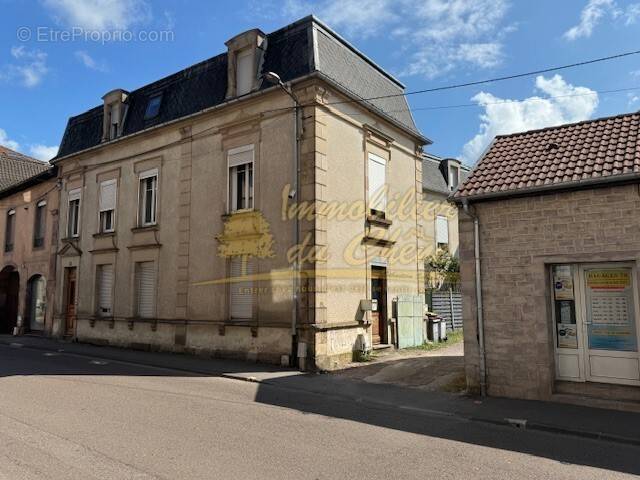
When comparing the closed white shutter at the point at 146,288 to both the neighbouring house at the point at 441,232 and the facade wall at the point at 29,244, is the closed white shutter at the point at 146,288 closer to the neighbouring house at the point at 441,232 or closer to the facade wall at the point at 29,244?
the facade wall at the point at 29,244

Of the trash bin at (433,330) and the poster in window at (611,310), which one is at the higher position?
the poster in window at (611,310)

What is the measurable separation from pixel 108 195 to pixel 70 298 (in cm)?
464

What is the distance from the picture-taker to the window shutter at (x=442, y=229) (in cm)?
2525

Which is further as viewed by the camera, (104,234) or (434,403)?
(104,234)

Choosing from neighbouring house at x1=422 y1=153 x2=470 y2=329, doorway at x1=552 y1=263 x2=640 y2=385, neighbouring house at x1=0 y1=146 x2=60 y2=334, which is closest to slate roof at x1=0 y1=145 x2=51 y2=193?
neighbouring house at x1=0 y1=146 x2=60 y2=334

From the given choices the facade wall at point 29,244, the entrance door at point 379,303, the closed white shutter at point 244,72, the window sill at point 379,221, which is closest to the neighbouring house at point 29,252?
the facade wall at point 29,244

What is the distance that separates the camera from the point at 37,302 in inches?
824

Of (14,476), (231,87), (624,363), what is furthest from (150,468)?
(231,87)

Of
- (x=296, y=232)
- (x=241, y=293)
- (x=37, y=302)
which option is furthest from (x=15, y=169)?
(x=296, y=232)

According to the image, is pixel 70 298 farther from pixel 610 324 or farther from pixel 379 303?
pixel 610 324

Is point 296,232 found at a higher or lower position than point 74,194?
lower

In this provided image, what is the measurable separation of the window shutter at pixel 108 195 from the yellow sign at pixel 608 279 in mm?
14866

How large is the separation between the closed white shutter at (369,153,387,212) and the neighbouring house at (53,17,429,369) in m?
0.06

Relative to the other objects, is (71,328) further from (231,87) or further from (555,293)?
(555,293)
